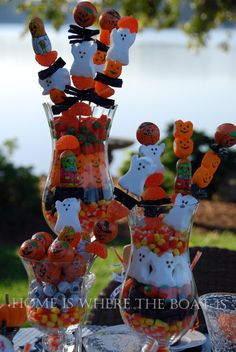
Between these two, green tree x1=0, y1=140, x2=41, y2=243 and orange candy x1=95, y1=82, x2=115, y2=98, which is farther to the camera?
green tree x1=0, y1=140, x2=41, y2=243

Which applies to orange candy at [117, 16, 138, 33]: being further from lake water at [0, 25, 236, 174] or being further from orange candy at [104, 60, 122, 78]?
lake water at [0, 25, 236, 174]

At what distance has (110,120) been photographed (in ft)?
6.01

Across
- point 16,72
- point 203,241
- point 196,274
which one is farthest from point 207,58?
point 196,274

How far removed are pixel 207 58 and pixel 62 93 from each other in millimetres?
27783

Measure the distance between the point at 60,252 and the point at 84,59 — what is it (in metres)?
0.52

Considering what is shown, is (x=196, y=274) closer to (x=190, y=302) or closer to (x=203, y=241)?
(x=190, y=302)

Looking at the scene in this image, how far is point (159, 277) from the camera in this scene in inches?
60.1

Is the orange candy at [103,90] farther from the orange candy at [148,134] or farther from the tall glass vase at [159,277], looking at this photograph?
the tall glass vase at [159,277]

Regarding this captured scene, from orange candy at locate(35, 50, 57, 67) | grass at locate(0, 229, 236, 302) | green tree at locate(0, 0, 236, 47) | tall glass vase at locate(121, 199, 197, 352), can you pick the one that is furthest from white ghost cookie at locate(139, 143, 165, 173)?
green tree at locate(0, 0, 236, 47)

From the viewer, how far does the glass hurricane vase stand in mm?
1503

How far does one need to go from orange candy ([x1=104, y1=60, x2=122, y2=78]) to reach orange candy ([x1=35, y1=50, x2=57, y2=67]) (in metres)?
0.13

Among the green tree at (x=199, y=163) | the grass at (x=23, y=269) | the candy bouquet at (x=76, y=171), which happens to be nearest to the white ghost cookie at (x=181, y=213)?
the candy bouquet at (x=76, y=171)

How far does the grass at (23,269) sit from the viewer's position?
4488 mm

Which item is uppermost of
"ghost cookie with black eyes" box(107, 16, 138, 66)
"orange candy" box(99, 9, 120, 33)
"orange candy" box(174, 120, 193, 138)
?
"orange candy" box(99, 9, 120, 33)
